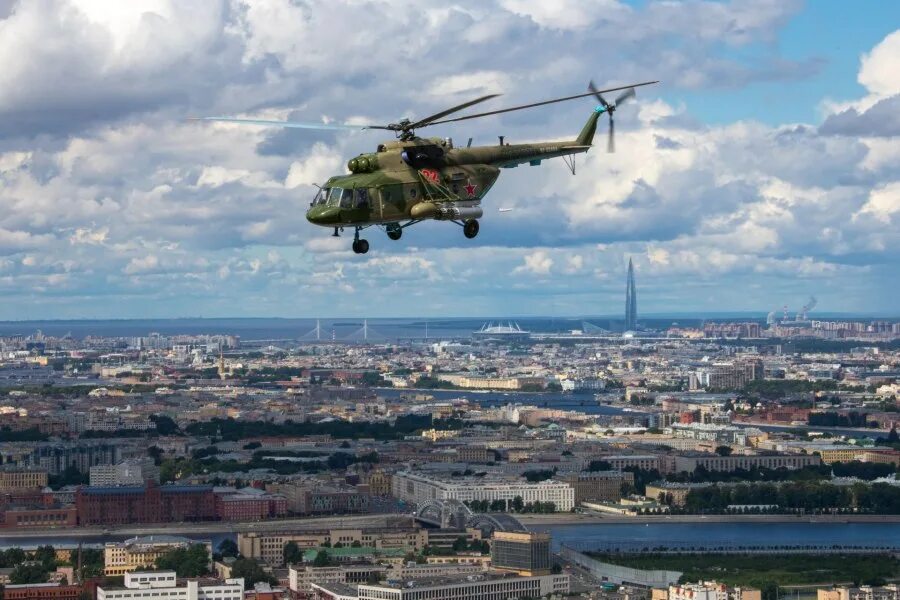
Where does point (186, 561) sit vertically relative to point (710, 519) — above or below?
above

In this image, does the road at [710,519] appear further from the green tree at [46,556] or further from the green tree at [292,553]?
the green tree at [46,556]

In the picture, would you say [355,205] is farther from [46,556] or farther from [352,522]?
[352,522]

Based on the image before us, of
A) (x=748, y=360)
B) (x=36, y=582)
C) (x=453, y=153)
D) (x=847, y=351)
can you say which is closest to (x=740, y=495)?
(x=36, y=582)

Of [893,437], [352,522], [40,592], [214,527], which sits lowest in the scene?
[214,527]

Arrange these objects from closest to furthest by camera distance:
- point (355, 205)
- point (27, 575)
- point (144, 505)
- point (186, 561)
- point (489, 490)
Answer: point (355, 205), point (27, 575), point (186, 561), point (144, 505), point (489, 490)

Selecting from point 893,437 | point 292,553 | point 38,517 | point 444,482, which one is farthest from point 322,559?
point 893,437

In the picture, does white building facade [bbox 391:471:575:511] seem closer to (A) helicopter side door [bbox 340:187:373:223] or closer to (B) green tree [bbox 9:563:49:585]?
(B) green tree [bbox 9:563:49:585]

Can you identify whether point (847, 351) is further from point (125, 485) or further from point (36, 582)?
point (36, 582)
